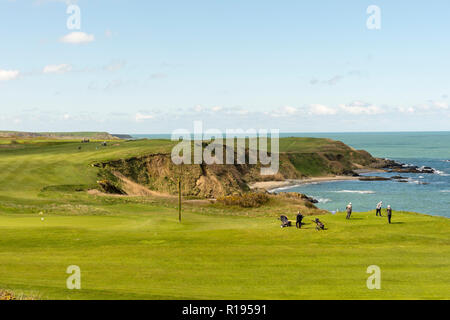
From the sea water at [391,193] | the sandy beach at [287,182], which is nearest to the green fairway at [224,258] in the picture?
the sea water at [391,193]

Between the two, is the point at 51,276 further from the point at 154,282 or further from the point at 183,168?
the point at 183,168

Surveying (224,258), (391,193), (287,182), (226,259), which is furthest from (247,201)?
(287,182)

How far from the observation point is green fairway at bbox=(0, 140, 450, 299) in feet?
58.7

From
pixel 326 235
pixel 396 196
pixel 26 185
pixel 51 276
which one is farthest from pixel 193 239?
pixel 396 196

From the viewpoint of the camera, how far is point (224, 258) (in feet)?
78.9

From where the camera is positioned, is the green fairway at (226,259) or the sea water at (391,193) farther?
the sea water at (391,193)

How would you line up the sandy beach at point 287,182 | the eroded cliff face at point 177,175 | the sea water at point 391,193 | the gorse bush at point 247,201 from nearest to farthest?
the gorse bush at point 247,201
the sea water at point 391,193
the eroded cliff face at point 177,175
the sandy beach at point 287,182

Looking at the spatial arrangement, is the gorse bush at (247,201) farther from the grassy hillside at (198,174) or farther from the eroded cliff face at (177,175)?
the eroded cliff face at (177,175)

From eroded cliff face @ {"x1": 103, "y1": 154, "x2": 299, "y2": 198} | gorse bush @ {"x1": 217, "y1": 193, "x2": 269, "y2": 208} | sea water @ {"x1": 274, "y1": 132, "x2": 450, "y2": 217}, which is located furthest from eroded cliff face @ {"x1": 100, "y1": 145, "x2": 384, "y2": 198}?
sea water @ {"x1": 274, "y1": 132, "x2": 450, "y2": 217}

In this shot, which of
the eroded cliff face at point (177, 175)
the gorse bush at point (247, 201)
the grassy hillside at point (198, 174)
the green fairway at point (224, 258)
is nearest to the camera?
the green fairway at point (224, 258)

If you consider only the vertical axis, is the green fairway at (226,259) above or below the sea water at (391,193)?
above

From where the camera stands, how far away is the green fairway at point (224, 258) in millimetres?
17906

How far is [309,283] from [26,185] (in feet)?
180

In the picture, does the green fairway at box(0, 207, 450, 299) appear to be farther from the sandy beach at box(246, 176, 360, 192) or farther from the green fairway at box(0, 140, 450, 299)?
the sandy beach at box(246, 176, 360, 192)
